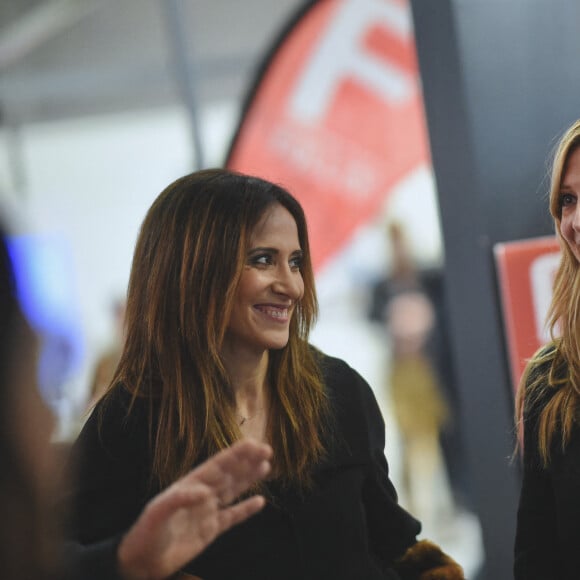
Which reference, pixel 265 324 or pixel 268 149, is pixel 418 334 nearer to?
pixel 268 149

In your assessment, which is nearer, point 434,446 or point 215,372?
point 215,372

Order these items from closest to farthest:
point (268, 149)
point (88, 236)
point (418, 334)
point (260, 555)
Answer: point (260, 555), point (268, 149), point (418, 334), point (88, 236)

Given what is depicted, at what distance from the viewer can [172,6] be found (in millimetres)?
6523

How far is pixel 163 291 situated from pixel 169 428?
27cm

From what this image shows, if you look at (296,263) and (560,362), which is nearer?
(560,362)

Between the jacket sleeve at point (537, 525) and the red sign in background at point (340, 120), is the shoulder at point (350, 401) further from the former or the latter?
the red sign in background at point (340, 120)

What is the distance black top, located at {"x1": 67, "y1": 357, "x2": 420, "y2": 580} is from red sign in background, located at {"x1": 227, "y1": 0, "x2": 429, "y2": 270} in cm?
308

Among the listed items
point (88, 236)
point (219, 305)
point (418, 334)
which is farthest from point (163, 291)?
point (88, 236)

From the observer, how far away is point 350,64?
5223mm

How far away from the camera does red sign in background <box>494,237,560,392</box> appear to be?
2.44 meters

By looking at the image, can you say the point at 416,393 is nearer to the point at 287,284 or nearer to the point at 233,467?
the point at 287,284

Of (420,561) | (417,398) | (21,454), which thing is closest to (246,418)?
(420,561)

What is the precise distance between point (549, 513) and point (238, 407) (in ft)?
2.08

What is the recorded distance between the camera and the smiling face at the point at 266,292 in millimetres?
2010
